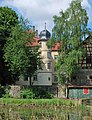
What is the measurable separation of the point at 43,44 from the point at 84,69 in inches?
476

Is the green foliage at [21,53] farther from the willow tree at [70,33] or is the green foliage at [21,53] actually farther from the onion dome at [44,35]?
the onion dome at [44,35]

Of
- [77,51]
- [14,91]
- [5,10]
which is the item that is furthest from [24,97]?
[5,10]

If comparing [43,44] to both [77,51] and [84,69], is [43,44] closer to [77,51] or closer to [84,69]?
[84,69]

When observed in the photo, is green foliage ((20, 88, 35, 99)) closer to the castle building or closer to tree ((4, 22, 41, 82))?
tree ((4, 22, 41, 82))

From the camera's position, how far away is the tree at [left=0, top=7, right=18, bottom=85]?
60.8 m

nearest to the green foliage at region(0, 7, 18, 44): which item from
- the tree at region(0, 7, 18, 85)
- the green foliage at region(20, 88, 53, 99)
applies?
the tree at region(0, 7, 18, 85)

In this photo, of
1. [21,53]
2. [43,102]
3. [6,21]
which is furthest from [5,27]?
[43,102]

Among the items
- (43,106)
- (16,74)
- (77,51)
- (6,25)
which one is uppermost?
(6,25)

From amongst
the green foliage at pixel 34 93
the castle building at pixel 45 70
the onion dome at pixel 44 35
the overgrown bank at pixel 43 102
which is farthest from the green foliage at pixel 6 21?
the overgrown bank at pixel 43 102

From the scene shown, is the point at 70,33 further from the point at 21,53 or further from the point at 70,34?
the point at 21,53

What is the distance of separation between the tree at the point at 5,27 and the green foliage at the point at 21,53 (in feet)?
7.56

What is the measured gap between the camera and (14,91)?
191ft

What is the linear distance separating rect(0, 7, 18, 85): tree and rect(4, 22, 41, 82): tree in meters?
2.30

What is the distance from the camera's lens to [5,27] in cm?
6228
